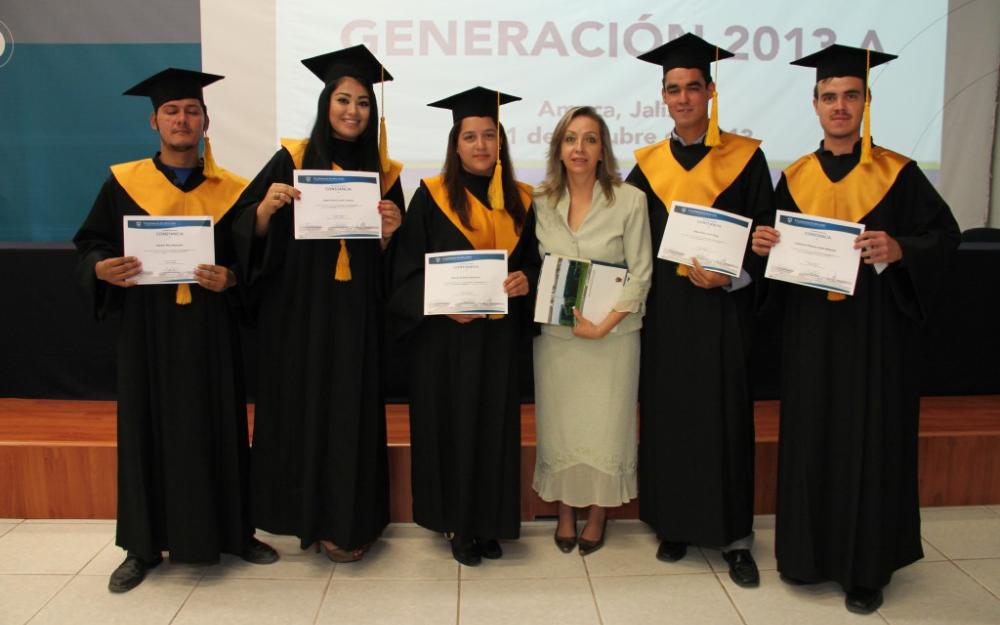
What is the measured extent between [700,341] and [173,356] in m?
1.95

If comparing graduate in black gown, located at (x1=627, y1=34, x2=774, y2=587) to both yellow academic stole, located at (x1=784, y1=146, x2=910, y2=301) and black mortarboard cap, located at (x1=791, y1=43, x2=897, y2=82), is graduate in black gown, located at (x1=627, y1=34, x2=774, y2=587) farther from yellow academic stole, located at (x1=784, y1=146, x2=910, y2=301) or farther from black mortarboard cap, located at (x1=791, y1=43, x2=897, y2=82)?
black mortarboard cap, located at (x1=791, y1=43, x2=897, y2=82)

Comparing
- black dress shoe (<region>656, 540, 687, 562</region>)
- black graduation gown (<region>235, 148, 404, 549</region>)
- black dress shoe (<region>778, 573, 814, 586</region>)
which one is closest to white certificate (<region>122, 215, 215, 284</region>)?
black graduation gown (<region>235, 148, 404, 549</region>)

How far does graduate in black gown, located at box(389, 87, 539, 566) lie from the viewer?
284 centimetres

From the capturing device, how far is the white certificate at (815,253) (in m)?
2.50

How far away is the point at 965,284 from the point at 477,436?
2.98 metres

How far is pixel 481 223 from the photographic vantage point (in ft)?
9.42

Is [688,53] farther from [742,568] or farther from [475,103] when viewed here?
[742,568]

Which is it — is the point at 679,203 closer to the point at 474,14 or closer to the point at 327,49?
the point at 474,14

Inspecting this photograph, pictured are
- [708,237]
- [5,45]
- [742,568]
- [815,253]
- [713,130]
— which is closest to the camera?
[815,253]

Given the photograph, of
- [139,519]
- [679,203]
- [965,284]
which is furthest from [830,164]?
[139,519]

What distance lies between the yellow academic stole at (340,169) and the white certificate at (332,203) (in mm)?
137

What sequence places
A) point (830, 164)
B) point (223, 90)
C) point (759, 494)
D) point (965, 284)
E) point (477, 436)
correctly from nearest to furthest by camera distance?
1. point (830, 164)
2. point (477, 436)
3. point (759, 494)
4. point (965, 284)
5. point (223, 90)

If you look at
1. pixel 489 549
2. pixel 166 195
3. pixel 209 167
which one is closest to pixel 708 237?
pixel 489 549

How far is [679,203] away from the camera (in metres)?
2.72
